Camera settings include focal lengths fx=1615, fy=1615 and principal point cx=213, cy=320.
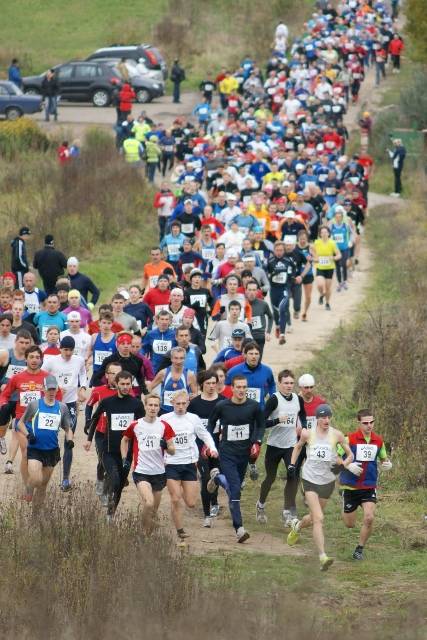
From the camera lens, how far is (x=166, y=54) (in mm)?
59406

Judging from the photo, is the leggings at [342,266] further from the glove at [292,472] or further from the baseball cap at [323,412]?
the baseball cap at [323,412]

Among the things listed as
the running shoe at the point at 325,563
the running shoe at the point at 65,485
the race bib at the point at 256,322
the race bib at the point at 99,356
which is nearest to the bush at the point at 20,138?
the race bib at the point at 256,322

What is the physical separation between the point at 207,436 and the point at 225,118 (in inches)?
1185

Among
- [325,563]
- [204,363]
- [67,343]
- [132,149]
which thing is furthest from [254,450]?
[132,149]

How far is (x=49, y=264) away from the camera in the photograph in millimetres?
24188

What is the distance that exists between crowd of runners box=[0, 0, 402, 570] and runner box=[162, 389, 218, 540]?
1 centimetres

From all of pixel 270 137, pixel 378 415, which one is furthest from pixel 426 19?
pixel 378 415

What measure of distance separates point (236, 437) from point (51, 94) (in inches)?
1289

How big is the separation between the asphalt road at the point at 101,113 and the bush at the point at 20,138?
84.8 inches

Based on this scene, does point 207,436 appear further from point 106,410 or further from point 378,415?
point 378,415

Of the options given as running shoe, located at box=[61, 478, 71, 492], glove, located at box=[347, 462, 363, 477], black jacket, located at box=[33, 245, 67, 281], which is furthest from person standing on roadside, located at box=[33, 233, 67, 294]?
glove, located at box=[347, 462, 363, 477]

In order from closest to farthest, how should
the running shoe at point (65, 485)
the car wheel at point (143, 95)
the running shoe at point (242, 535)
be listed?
the running shoe at point (242, 535)
the running shoe at point (65, 485)
the car wheel at point (143, 95)

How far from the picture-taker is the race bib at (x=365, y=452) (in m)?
14.8

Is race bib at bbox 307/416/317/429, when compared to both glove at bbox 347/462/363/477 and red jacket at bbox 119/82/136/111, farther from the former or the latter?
red jacket at bbox 119/82/136/111
